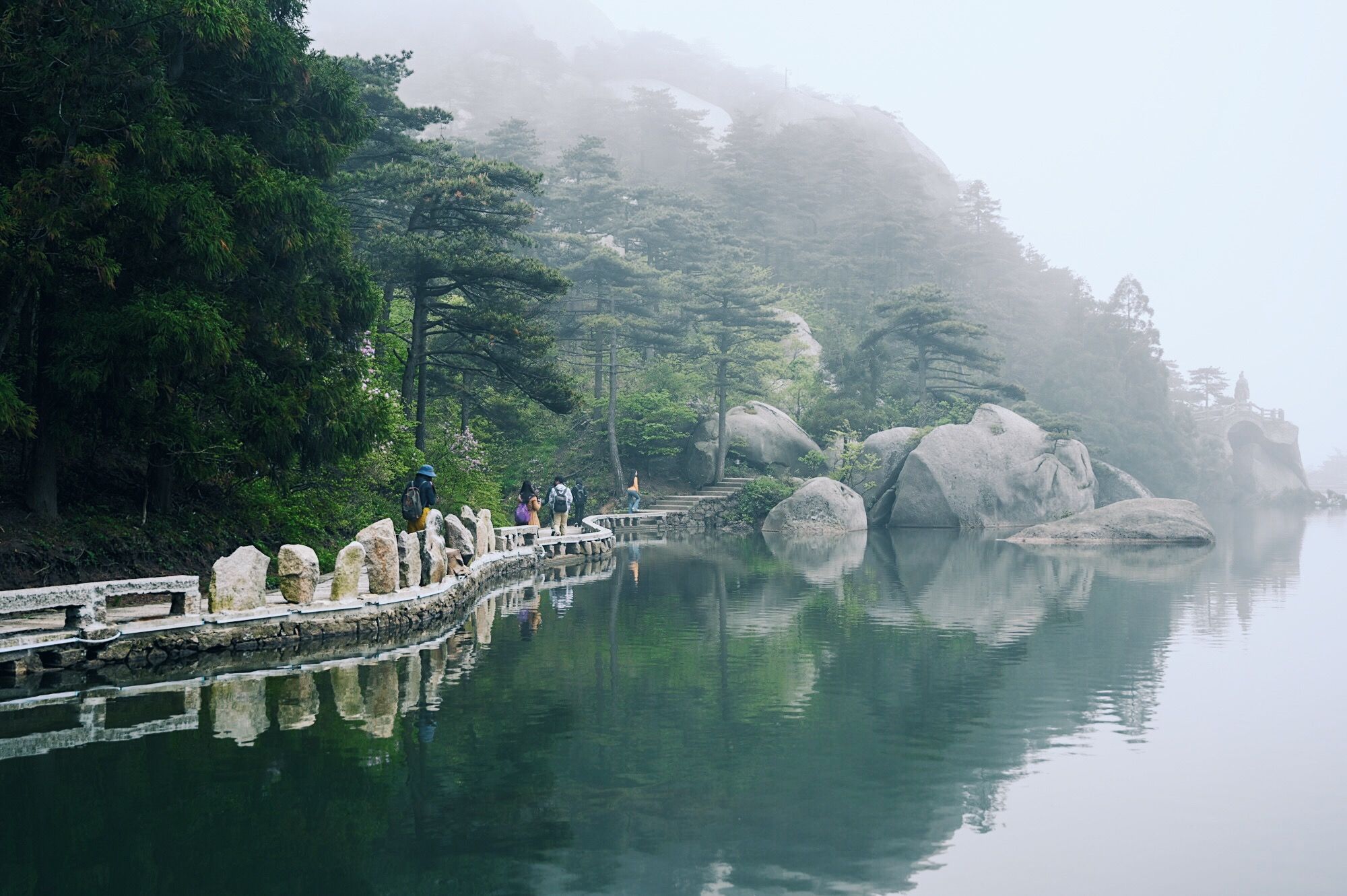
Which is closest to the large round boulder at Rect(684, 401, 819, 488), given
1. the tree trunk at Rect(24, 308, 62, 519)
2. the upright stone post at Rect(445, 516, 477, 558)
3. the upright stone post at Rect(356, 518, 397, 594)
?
the upright stone post at Rect(445, 516, 477, 558)

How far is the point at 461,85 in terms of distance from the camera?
99188 mm

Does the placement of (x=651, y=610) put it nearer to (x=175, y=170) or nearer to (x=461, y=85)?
(x=175, y=170)

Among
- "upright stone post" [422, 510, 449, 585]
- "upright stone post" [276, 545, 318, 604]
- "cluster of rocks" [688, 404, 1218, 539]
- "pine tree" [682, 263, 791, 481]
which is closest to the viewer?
"upright stone post" [276, 545, 318, 604]

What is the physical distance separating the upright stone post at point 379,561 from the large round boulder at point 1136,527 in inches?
869

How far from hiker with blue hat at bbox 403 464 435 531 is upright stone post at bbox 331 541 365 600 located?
10.4ft

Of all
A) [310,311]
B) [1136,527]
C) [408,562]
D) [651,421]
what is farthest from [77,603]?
[651,421]

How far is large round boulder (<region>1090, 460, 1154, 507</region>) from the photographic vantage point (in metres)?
44.2

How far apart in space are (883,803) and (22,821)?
513 cm

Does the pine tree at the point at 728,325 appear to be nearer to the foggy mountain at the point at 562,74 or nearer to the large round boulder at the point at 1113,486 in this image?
the large round boulder at the point at 1113,486

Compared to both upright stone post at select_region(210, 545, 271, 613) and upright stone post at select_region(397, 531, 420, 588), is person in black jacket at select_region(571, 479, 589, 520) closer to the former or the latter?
upright stone post at select_region(397, 531, 420, 588)

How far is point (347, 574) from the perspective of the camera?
13352mm

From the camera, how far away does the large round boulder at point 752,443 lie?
41219mm

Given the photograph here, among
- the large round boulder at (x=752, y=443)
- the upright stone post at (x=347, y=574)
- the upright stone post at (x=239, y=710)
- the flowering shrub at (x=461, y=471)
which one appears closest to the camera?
the upright stone post at (x=239, y=710)

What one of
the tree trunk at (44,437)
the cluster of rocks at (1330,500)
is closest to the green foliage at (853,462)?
the tree trunk at (44,437)
